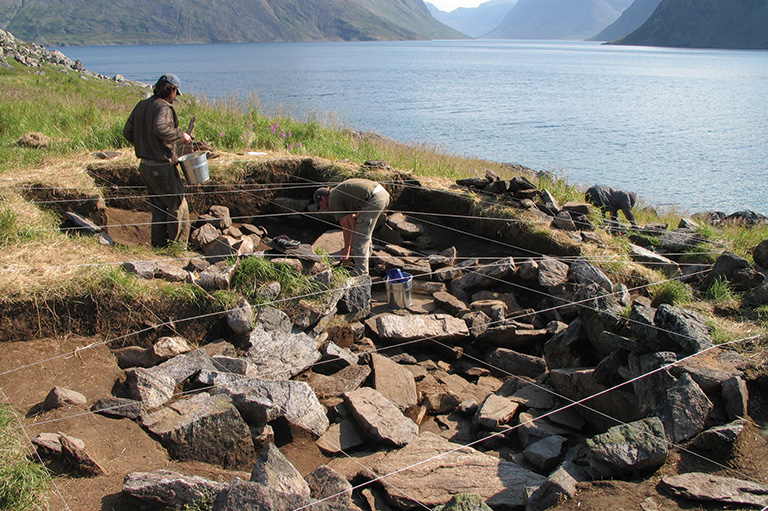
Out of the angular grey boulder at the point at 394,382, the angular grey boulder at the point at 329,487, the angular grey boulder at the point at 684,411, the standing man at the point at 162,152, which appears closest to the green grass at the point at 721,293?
the angular grey boulder at the point at 684,411

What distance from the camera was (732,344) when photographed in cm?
486

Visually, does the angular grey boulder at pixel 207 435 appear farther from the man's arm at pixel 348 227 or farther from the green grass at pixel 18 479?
the man's arm at pixel 348 227

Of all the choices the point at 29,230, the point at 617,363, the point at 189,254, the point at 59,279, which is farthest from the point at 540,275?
the point at 29,230

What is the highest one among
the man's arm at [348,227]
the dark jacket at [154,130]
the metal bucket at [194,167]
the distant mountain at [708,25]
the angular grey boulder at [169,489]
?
the distant mountain at [708,25]

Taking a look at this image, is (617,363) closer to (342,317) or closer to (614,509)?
(614,509)

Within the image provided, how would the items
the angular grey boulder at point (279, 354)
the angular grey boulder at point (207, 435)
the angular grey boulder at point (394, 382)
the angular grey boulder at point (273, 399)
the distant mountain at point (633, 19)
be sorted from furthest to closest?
the distant mountain at point (633, 19)
the angular grey boulder at point (279, 354)
the angular grey boulder at point (394, 382)
the angular grey boulder at point (273, 399)
the angular grey boulder at point (207, 435)

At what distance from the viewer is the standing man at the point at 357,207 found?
686 cm

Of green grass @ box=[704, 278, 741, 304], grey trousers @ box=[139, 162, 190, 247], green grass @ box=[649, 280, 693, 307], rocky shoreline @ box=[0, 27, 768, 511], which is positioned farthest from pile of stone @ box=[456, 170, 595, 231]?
grey trousers @ box=[139, 162, 190, 247]

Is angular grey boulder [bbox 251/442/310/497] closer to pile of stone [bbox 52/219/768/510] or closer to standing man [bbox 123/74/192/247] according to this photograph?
pile of stone [bbox 52/219/768/510]

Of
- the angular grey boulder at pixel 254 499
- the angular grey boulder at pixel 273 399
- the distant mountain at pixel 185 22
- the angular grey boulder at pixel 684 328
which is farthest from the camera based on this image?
the distant mountain at pixel 185 22

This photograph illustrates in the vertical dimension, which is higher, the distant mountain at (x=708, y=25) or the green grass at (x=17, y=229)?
the distant mountain at (x=708, y=25)

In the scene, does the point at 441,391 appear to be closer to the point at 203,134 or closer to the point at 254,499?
the point at 254,499

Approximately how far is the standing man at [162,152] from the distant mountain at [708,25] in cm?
10653

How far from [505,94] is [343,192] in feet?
105
